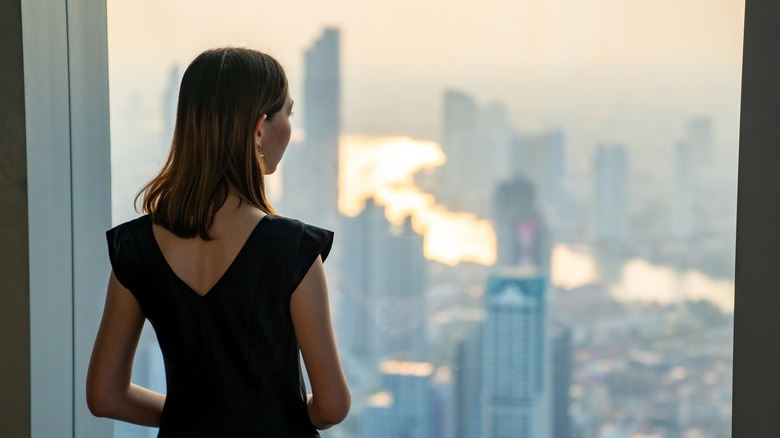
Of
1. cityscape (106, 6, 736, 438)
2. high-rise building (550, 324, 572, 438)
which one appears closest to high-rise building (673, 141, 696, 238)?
cityscape (106, 6, 736, 438)

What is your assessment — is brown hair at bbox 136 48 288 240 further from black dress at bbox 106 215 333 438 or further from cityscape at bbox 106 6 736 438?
cityscape at bbox 106 6 736 438

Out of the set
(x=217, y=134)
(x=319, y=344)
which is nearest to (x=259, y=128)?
(x=217, y=134)

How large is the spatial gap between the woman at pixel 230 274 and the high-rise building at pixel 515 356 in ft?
1.97

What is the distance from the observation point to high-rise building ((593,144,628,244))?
5.81 ft

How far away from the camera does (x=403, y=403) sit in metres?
1.90

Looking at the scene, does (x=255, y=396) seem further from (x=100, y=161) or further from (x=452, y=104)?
(x=100, y=161)

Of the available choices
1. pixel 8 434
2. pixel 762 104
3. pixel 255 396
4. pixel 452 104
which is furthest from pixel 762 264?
pixel 8 434

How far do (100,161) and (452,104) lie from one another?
2.79 ft

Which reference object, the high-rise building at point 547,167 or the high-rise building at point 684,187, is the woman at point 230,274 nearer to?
the high-rise building at point 547,167

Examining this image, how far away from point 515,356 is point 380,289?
333 mm

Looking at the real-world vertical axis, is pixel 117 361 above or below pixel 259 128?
below

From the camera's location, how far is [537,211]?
1811 mm

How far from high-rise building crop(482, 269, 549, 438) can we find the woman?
0.60 m

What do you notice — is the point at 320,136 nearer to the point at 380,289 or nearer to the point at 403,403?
the point at 380,289
